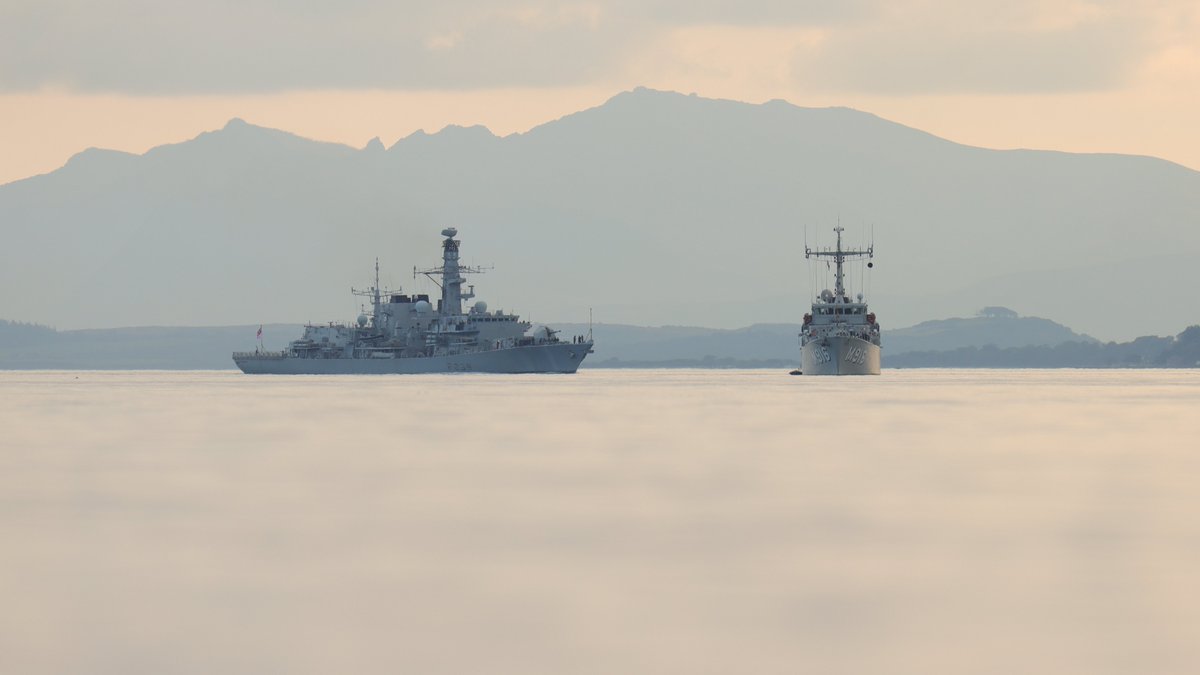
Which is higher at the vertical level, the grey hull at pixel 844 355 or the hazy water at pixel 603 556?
the grey hull at pixel 844 355

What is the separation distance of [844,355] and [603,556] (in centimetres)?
16411

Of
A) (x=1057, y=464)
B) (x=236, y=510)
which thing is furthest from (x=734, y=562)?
(x=1057, y=464)

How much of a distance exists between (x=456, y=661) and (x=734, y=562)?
28.6 feet

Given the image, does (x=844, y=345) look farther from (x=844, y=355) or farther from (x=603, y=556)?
(x=603, y=556)

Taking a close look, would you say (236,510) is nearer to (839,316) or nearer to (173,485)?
(173,485)

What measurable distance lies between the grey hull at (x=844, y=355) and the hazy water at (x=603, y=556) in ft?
428

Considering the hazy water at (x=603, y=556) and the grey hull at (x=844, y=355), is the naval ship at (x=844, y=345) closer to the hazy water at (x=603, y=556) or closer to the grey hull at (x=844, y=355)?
the grey hull at (x=844, y=355)

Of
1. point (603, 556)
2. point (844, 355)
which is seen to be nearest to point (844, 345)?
point (844, 355)

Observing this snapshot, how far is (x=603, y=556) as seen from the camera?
28688mm

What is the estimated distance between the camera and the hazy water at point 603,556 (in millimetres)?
20859

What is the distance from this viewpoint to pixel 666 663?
65.5 feet

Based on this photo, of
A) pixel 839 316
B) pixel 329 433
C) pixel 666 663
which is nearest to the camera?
pixel 666 663

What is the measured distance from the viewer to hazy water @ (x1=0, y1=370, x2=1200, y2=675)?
20.9 m

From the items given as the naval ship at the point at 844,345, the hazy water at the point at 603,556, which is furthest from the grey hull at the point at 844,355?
the hazy water at the point at 603,556
